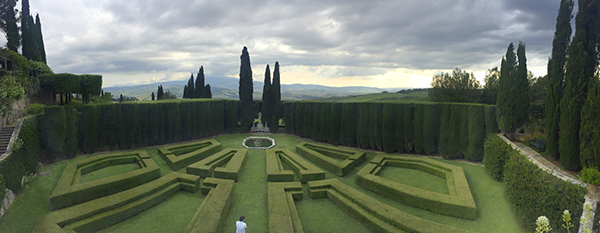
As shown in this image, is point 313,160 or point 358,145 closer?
point 313,160

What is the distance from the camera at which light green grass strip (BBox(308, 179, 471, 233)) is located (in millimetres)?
10781

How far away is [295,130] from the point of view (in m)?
33.2

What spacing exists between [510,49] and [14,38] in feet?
167

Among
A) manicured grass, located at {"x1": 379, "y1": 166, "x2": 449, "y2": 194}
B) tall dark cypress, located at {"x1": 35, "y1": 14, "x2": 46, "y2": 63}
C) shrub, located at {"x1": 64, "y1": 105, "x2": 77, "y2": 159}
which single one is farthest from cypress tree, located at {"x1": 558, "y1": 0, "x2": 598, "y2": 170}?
tall dark cypress, located at {"x1": 35, "y1": 14, "x2": 46, "y2": 63}

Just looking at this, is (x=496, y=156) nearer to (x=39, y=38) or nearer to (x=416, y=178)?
(x=416, y=178)

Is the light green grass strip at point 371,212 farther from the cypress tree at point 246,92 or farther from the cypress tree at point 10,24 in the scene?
the cypress tree at point 10,24

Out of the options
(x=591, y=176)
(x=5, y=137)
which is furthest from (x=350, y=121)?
(x=5, y=137)

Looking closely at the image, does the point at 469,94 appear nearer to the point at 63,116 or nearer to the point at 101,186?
the point at 101,186

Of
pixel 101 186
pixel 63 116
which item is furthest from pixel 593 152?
pixel 63 116

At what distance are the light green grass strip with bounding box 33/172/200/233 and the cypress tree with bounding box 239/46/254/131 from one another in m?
19.4

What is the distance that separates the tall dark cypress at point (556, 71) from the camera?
533 inches

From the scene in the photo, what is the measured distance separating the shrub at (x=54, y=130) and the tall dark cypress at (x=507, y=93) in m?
34.5

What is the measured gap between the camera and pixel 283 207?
42.5 feet

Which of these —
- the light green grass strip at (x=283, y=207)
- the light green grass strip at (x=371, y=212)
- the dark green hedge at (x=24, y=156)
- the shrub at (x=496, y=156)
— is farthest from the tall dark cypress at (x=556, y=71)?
the dark green hedge at (x=24, y=156)
